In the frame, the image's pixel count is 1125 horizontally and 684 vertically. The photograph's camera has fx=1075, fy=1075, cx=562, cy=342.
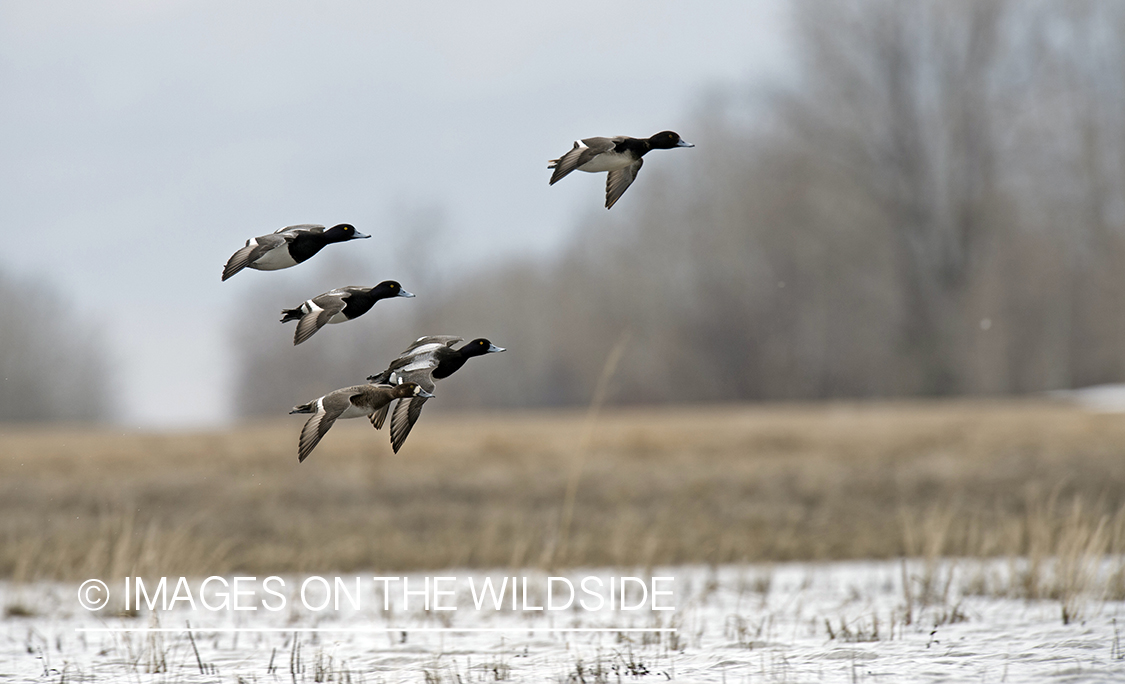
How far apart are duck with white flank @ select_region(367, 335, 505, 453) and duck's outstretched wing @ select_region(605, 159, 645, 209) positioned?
55 cm

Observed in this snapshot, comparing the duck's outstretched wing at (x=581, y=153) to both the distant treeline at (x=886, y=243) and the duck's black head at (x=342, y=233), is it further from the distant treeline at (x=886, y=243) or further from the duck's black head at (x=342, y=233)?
the distant treeline at (x=886, y=243)

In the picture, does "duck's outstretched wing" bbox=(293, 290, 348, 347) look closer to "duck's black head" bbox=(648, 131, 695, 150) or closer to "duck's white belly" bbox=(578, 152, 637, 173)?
"duck's white belly" bbox=(578, 152, 637, 173)

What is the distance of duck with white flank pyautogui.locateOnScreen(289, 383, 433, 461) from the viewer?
2838 mm

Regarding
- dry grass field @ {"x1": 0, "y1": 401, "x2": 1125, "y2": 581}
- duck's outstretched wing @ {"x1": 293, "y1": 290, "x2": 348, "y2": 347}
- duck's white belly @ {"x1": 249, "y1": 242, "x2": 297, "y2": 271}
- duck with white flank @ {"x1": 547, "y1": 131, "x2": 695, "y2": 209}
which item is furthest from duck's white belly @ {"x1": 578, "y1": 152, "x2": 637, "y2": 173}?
dry grass field @ {"x1": 0, "y1": 401, "x2": 1125, "y2": 581}

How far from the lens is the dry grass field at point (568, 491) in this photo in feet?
42.8

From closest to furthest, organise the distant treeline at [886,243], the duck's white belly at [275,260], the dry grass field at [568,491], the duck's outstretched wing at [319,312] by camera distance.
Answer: the duck's outstretched wing at [319,312] → the duck's white belly at [275,260] → the dry grass field at [568,491] → the distant treeline at [886,243]

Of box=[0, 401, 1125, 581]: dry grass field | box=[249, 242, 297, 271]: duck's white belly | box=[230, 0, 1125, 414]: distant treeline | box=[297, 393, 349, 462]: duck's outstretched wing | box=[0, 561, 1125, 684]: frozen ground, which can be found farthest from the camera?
box=[230, 0, 1125, 414]: distant treeline

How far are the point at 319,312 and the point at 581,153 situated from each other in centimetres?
85

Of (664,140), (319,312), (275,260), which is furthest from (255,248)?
(664,140)

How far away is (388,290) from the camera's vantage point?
3.03 meters

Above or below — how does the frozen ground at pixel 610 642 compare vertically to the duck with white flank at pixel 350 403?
below

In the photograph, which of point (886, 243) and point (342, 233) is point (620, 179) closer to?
point (342, 233)

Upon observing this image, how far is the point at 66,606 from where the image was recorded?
978 centimetres

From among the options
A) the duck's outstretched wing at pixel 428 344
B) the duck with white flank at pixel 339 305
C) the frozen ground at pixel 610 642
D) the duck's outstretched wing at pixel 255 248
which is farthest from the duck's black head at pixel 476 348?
the frozen ground at pixel 610 642
